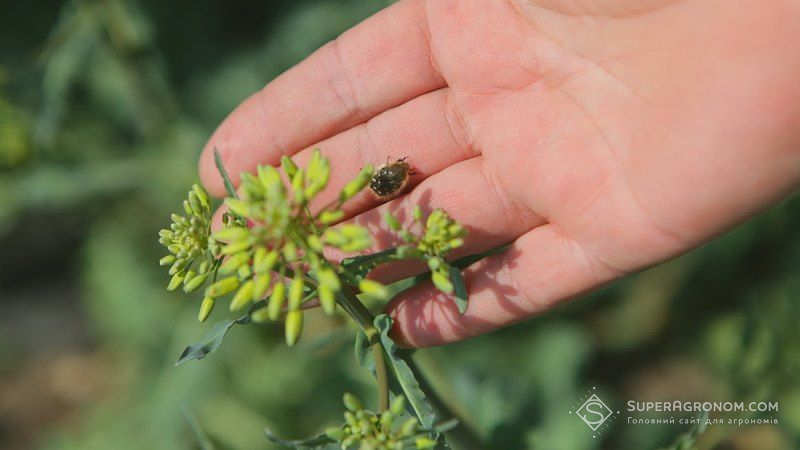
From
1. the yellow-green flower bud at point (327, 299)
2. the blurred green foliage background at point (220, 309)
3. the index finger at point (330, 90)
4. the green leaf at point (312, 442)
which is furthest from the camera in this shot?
the blurred green foliage background at point (220, 309)

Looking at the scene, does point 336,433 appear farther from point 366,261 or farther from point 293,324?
point 366,261

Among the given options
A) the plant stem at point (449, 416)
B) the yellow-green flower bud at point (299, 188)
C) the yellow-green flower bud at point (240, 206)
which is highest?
the yellow-green flower bud at point (240, 206)

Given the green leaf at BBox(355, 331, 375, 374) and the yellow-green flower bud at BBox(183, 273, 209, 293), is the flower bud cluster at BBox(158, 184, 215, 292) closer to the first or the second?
the yellow-green flower bud at BBox(183, 273, 209, 293)

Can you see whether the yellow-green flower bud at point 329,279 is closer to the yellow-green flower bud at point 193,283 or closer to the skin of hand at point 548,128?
the yellow-green flower bud at point 193,283

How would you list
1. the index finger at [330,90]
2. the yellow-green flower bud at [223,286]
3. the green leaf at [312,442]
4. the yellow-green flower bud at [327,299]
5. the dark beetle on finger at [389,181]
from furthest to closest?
the index finger at [330,90] → the dark beetle on finger at [389,181] → the green leaf at [312,442] → the yellow-green flower bud at [223,286] → the yellow-green flower bud at [327,299]

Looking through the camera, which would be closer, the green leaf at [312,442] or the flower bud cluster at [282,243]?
the flower bud cluster at [282,243]

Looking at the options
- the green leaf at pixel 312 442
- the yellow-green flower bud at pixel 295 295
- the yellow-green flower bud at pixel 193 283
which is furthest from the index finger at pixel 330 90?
the green leaf at pixel 312 442
